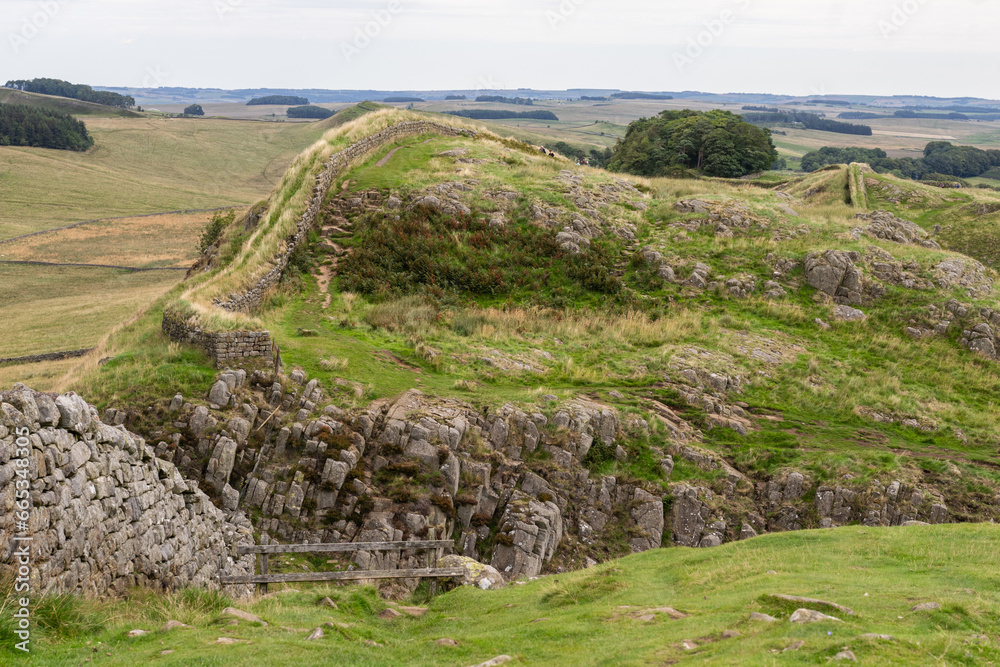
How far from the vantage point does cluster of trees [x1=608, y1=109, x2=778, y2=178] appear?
2753 inches

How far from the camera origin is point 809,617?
369 inches

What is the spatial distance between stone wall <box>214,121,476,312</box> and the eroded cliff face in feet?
25.6

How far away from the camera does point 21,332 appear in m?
45.9

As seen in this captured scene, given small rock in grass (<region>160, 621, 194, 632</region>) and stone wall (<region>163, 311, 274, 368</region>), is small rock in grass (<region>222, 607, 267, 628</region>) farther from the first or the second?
stone wall (<region>163, 311, 274, 368</region>)

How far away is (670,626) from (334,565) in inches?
399

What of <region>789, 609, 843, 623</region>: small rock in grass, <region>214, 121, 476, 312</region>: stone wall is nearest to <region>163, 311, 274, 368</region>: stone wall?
<region>214, 121, 476, 312</region>: stone wall

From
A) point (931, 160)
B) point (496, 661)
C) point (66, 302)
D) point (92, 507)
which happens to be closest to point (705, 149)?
point (66, 302)

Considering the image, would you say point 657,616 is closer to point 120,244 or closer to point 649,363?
point 649,363

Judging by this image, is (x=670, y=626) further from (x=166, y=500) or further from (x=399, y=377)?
(x=399, y=377)

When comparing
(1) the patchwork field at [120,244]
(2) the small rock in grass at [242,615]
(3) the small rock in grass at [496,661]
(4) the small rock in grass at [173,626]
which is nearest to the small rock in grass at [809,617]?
(3) the small rock in grass at [496,661]

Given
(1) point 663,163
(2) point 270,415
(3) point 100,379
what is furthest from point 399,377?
(1) point 663,163

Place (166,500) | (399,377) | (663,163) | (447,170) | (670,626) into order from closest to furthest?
1. (670,626)
2. (166,500)
3. (399,377)
4. (447,170)
5. (663,163)

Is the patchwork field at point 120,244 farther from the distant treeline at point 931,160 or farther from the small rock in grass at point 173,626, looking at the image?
the distant treeline at point 931,160

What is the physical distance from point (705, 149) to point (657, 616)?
6668 cm
